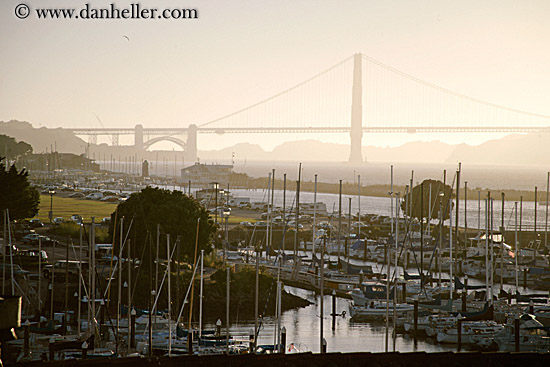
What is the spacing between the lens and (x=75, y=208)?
49281 millimetres

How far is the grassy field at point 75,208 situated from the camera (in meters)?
43.0

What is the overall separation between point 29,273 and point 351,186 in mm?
80145

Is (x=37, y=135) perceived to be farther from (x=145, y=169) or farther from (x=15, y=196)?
(x=15, y=196)

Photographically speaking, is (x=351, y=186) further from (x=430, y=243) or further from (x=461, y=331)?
(x=461, y=331)

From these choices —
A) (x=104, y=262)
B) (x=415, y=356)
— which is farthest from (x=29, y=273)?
(x=415, y=356)

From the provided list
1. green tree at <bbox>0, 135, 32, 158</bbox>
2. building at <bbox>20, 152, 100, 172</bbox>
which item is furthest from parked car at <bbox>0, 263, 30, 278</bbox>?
building at <bbox>20, 152, 100, 172</bbox>

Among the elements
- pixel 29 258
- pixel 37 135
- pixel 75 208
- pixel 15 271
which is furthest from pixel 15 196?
pixel 37 135

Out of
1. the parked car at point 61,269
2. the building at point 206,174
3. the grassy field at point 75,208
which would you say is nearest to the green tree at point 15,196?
the parked car at point 61,269

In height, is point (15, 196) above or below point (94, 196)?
above

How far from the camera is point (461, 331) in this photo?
17.4 metres

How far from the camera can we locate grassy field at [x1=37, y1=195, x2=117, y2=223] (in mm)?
42953

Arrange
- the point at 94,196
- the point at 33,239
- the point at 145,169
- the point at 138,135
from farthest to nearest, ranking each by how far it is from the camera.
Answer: the point at 138,135 → the point at 145,169 → the point at 94,196 → the point at 33,239

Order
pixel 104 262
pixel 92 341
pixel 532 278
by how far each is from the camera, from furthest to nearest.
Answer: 1. pixel 532 278
2. pixel 104 262
3. pixel 92 341

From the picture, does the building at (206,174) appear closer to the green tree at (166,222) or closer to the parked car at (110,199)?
the parked car at (110,199)
